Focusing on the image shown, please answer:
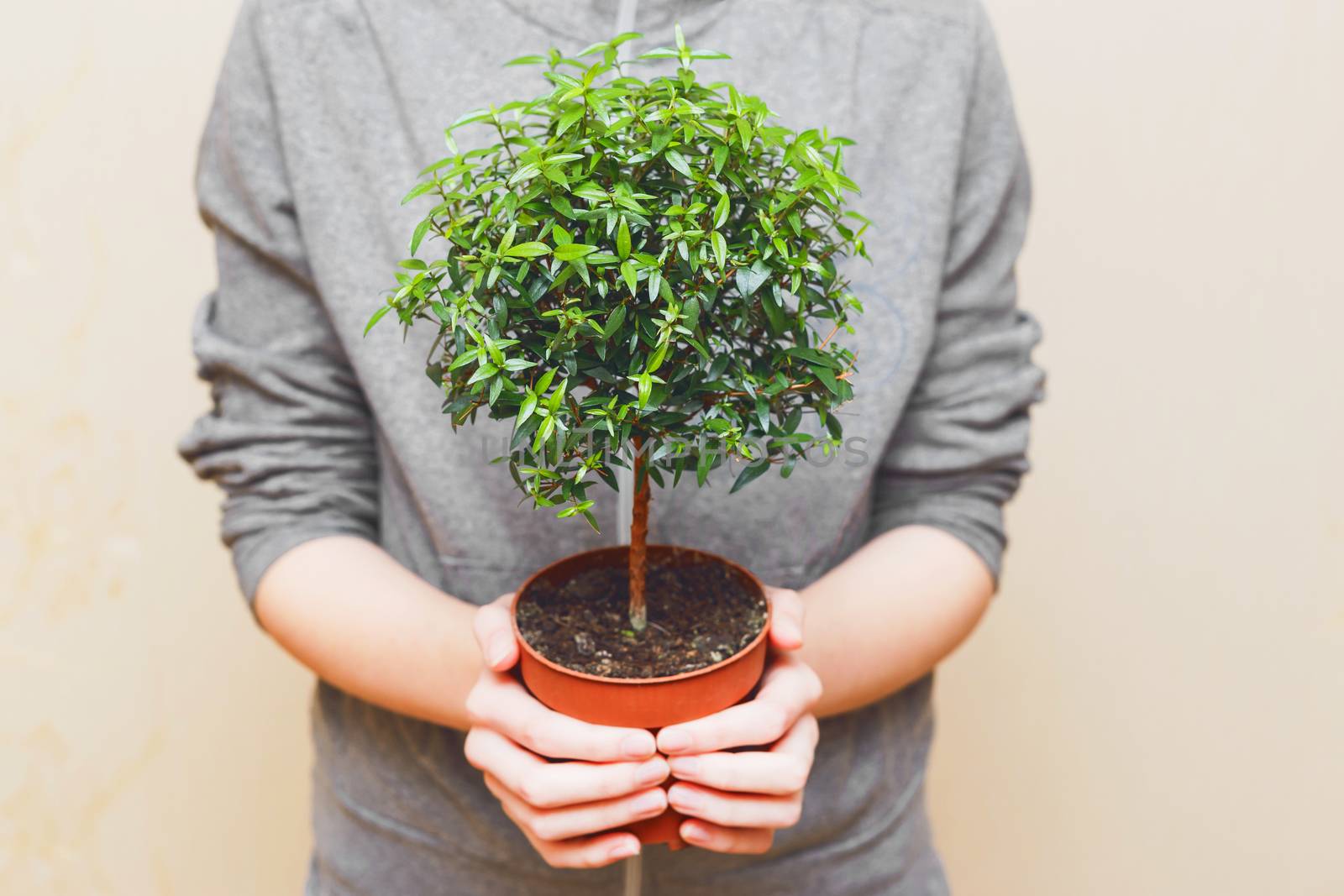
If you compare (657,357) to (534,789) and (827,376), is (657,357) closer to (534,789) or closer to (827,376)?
(827,376)

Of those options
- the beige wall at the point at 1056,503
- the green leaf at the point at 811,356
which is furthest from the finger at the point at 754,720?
the beige wall at the point at 1056,503

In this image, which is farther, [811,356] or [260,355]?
[260,355]

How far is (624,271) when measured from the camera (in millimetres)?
621

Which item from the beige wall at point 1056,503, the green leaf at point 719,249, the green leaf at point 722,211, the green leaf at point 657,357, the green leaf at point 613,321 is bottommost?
the beige wall at point 1056,503

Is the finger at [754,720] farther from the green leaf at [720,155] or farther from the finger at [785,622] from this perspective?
the green leaf at [720,155]

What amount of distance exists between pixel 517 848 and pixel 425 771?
0.11 metres

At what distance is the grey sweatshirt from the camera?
39.3 inches

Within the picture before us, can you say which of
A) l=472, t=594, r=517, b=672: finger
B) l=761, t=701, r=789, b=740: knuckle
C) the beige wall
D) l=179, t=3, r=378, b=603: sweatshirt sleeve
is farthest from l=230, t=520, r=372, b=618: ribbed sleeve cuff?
the beige wall

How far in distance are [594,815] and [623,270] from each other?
372 mm

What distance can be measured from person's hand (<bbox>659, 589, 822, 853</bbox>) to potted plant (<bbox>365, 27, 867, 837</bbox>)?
0.02 metres

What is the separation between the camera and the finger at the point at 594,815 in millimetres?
745

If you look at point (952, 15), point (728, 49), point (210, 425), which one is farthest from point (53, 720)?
point (952, 15)

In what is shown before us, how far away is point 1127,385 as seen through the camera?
159cm

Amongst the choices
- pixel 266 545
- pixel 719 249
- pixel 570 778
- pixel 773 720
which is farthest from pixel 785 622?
pixel 266 545
